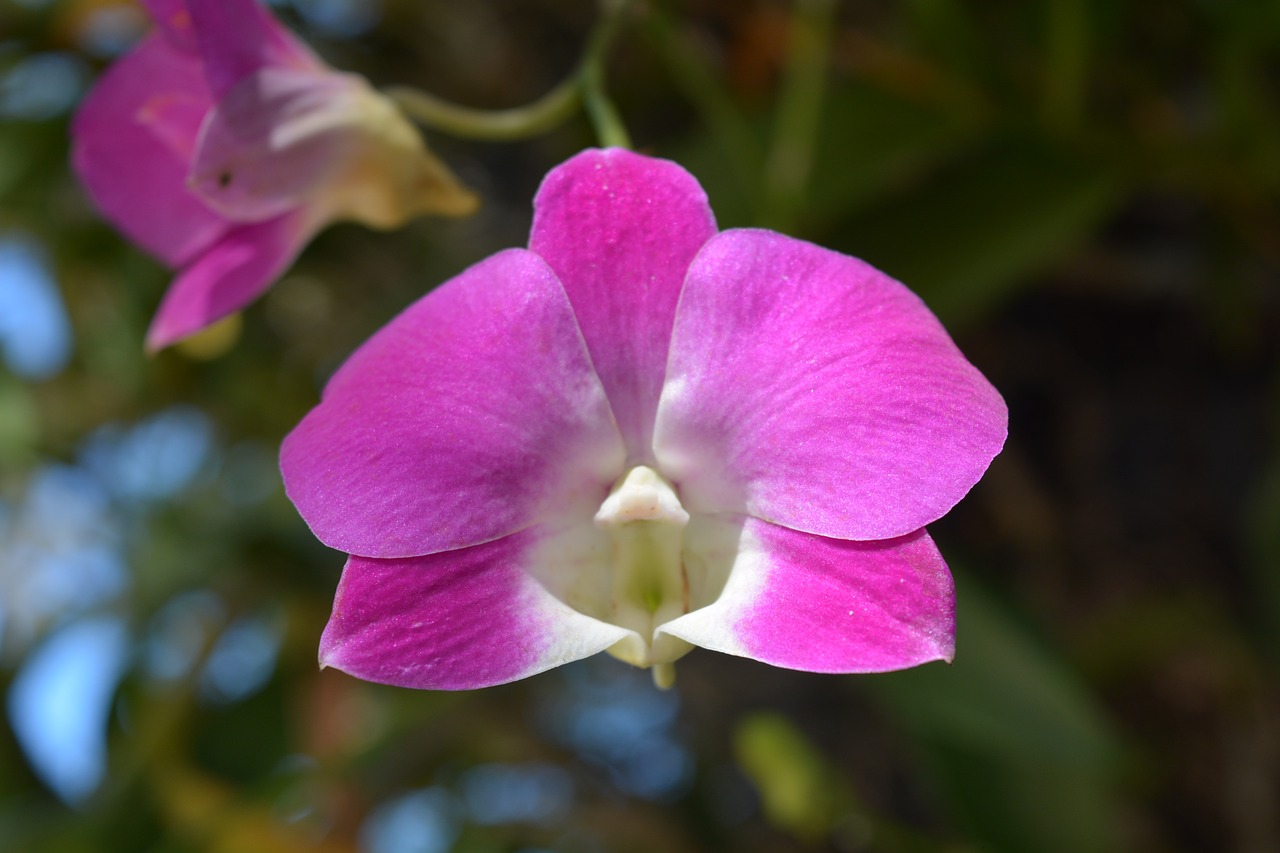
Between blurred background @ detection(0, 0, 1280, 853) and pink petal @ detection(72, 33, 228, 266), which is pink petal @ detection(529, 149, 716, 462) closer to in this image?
blurred background @ detection(0, 0, 1280, 853)

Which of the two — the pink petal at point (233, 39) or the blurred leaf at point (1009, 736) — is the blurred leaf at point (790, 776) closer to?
the blurred leaf at point (1009, 736)

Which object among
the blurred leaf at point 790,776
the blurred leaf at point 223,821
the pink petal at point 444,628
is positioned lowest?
the blurred leaf at point 223,821

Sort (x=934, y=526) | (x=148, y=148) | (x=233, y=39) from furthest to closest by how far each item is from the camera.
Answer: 1. (x=934, y=526)
2. (x=148, y=148)
3. (x=233, y=39)

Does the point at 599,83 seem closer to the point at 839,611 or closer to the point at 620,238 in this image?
the point at 620,238

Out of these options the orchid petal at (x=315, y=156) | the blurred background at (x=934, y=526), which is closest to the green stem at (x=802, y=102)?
the blurred background at (x=934, y=526)

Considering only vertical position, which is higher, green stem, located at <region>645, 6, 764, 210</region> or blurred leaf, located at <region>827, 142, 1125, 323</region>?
green stem, located at <region>645, 6, 764, 210</region>

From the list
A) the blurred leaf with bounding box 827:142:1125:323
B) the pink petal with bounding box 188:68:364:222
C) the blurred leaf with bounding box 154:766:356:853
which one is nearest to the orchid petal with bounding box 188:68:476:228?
the pink petal with bounding box 188:68:364:222

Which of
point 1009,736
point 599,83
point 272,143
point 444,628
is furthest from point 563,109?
point 1009,736

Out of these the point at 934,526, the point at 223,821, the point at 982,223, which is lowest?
the point at 223,821
